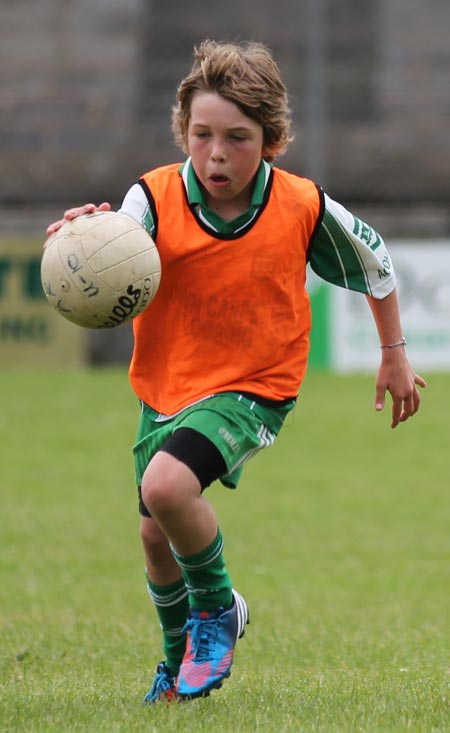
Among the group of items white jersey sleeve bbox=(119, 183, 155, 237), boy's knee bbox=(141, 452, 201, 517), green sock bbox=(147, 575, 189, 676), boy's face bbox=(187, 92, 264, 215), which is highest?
boy's face bbox=(187, 92, 264, 215)

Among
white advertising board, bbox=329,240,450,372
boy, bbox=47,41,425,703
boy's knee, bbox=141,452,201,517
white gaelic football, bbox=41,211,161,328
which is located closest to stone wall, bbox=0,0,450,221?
white advertising board, bbox=329,240,450,372

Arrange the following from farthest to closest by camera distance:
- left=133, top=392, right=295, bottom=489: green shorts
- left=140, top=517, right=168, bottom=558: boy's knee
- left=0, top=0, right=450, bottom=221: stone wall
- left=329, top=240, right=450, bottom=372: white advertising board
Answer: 1. left=0, top=0, right=450, bottom=221: stone wall
2. left=329, top=240, right=450, bottom=372: white advertising board
3. left=140, top=517, right=168, bottom=558: boy's knee
4. left=133, top=392, right=295, bottom=489: green shorts

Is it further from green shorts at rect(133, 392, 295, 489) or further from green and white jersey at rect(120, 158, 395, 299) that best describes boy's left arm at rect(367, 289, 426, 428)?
green shorts at rect(133, 392, 295, 489)

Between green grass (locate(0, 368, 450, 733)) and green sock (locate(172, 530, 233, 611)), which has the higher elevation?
green sock (locate(172, 530, 233, 611))

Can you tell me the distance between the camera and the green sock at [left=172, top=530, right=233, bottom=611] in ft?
13.2

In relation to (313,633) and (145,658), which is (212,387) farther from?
(313,633)

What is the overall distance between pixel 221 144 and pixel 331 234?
0.49m

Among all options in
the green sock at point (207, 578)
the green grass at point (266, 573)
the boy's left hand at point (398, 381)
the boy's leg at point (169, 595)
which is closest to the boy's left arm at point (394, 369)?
the boy's left hand at point (398, 381)

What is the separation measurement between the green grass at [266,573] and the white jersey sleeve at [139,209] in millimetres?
1056

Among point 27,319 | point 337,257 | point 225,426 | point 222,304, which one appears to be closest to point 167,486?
point 225,426

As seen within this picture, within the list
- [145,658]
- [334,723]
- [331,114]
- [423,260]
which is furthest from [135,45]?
[334,723]

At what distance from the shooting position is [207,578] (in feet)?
13.3

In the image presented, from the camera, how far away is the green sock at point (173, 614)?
4.38m

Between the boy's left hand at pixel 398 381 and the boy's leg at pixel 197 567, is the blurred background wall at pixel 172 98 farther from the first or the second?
the boy's leg at pixel 197 567
